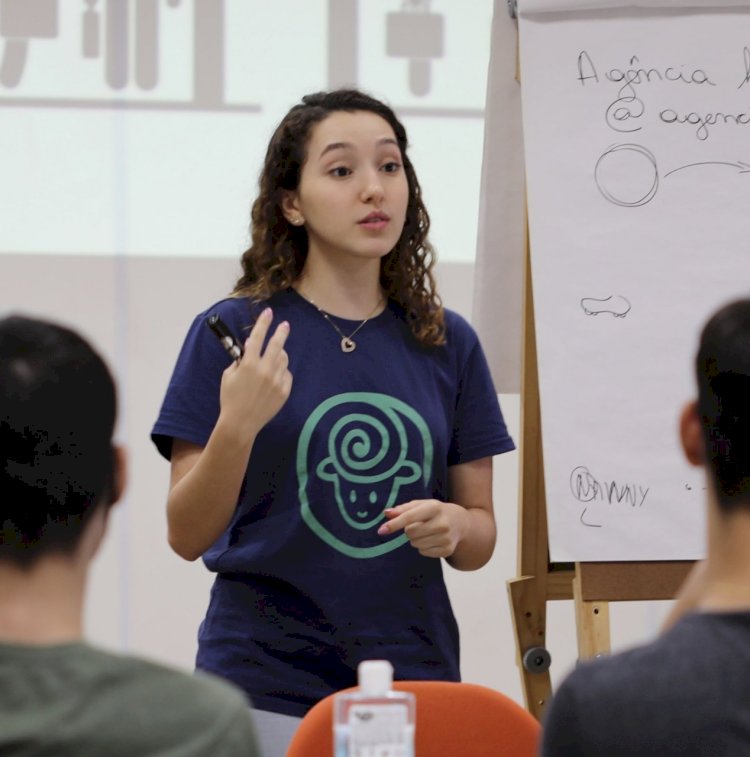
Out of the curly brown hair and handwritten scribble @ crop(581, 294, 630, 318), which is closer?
the curly brown hair

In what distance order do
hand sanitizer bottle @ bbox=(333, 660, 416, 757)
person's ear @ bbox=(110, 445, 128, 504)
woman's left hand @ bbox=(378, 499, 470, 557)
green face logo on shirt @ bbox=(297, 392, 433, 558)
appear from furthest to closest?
green face logo on shirt @ bbox=(297, 392, 433, 558)
woman's left hand @ bbox=(378, 499, 470, 557)
hand sanitizer bottle @ bbox=(333, 660, 416, 757)
person's ear @ bbox=(110, 445, 128, 504)

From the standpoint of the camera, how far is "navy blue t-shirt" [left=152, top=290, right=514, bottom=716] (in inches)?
67.8

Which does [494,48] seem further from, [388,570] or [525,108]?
[388,570]

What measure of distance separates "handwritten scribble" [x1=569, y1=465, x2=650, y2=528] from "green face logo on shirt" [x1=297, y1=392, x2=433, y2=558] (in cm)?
45

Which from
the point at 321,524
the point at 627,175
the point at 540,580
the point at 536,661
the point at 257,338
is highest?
the point at 627,175

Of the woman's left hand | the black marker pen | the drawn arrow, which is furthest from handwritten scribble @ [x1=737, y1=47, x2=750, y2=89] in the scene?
the black marker pen

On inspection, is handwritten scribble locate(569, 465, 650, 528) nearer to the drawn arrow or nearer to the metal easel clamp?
the metal easel clamp

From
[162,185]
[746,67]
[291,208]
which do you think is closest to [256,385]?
[291,208]

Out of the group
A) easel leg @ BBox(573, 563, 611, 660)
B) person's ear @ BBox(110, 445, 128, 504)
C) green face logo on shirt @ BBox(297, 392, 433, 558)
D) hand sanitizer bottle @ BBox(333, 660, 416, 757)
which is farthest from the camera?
easel leg @ BBox(573, 563, 611, 660)

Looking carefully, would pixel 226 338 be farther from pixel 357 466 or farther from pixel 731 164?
pixel 731 164

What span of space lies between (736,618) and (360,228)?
1098 millimetres

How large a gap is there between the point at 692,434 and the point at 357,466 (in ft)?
2.81

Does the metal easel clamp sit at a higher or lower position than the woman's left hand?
lower

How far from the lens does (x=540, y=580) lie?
2.23 meters
